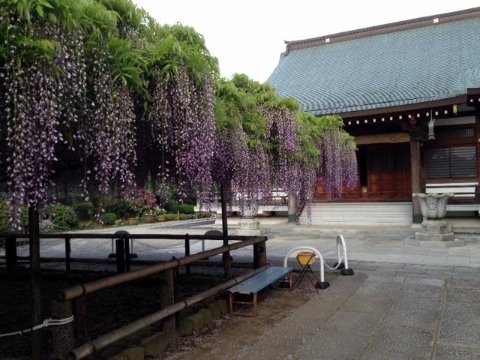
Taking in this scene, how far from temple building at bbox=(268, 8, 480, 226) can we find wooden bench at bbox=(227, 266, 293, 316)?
9.95m

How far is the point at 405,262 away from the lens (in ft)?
30.9

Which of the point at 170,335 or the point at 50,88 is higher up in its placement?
the point at 50,88

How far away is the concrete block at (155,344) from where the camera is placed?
13.1 ft

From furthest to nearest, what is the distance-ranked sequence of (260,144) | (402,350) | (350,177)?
(350,177) → (260,144) → (402,350)

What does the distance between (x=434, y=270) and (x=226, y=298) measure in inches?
181

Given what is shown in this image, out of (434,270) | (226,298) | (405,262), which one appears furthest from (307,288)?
(405,262)

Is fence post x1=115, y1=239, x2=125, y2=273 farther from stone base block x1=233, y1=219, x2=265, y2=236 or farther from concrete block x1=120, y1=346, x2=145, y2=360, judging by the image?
stone base block x1=233, y1=219, x2=265, y2=236

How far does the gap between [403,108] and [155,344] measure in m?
12.4

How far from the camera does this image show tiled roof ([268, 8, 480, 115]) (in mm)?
16438

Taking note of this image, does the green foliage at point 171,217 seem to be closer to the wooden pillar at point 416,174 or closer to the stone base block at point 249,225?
the stone base block at point 249,225

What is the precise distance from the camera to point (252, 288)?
543 cm

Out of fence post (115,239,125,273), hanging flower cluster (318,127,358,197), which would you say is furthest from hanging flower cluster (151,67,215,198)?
hanging flower cluster (318,127,358,197)

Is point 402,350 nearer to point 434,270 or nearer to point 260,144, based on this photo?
point 260,144

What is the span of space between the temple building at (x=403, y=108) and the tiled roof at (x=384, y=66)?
0.14 feet
